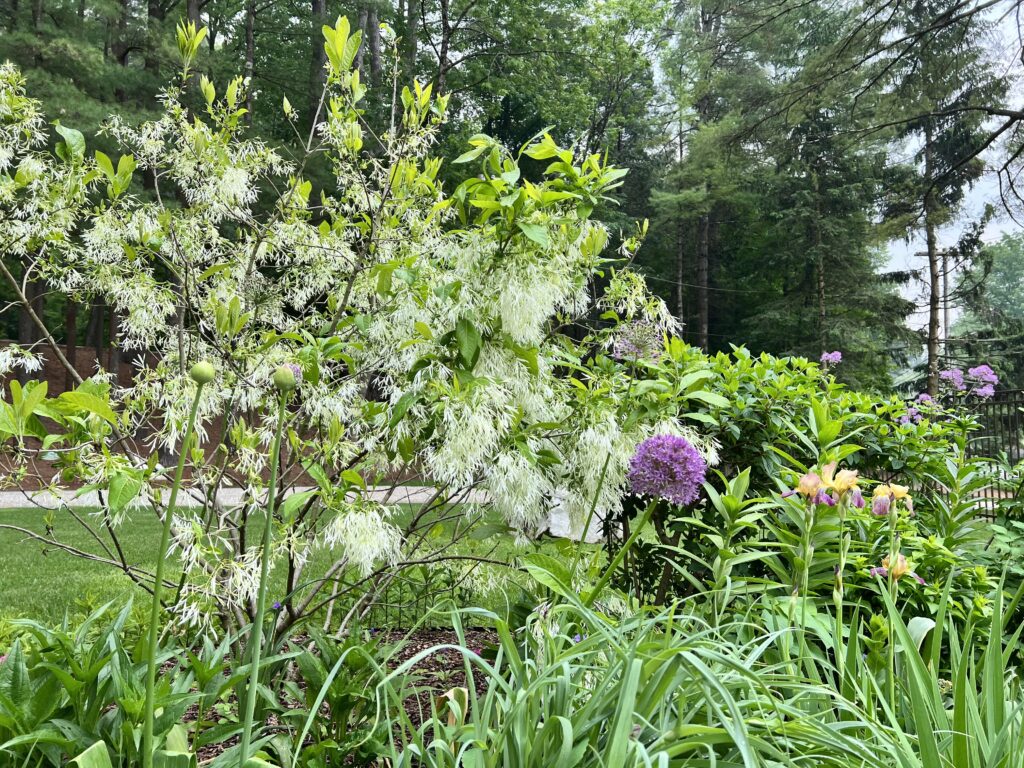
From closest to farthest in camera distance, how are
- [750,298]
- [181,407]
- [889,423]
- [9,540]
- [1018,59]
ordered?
[181,407], [889,423], [9,540], [1018,59], [750,298]

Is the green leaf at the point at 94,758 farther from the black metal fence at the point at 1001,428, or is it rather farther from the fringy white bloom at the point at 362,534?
the black metal fence at the point at 1001,428

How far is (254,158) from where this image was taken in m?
2.47

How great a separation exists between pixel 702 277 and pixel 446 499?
20035mm

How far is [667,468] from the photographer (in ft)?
6.18

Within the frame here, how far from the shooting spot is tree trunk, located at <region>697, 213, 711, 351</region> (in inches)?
810

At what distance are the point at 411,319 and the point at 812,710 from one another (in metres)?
1.39

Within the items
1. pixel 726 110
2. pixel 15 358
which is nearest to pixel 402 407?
pixel 15 358

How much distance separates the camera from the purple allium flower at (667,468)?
1872 millimetres

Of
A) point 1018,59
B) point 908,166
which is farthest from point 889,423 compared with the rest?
point 908,166

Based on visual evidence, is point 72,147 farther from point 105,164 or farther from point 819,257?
point 819,257

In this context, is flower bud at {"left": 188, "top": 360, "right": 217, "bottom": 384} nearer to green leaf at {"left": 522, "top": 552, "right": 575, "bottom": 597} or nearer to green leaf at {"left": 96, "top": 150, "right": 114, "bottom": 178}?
green leaf at {"left": 522, "top": 552, "right": 575, "bottom": 597}

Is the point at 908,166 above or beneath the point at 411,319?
above

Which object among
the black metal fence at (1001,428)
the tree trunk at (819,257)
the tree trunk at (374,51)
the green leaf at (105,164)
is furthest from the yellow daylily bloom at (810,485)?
the tree trunk at (819,257)

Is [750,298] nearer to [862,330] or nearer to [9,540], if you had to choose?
[862,330]
